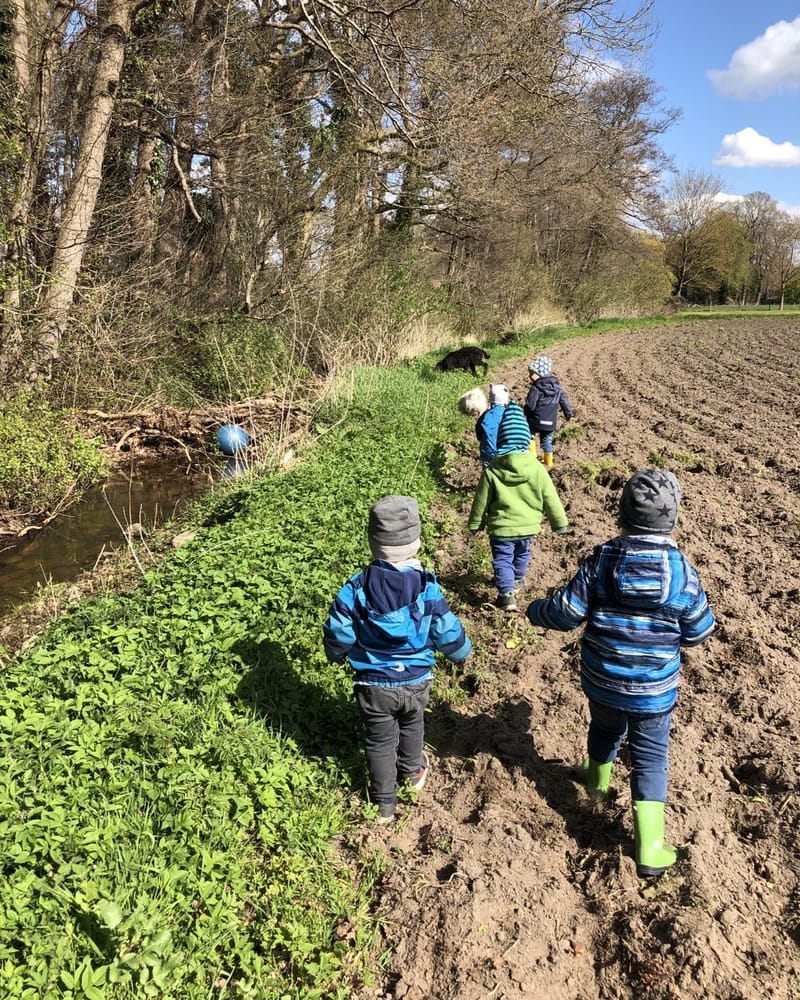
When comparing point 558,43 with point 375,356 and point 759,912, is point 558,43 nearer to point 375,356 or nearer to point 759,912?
point 375,356

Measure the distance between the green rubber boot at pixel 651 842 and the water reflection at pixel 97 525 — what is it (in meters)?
5.24

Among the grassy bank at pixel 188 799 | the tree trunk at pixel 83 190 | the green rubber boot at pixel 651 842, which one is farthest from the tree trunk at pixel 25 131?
the green rubber boot at pixel 651 842

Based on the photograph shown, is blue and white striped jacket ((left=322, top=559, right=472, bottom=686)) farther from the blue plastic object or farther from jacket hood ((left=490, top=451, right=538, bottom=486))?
the blue plastic object

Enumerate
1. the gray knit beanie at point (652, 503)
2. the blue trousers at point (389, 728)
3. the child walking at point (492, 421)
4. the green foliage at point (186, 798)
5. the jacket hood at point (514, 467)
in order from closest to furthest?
the green foliage at point (186, 798), the gray knit beanie at point (652, 503), the blue trousers at point (389, 728), the jacket hood at point (514, 467), the child walking at point (492, 421)

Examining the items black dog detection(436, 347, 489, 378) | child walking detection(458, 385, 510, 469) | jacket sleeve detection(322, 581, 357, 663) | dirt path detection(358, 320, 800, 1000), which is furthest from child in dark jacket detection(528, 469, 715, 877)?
black dog detection(436, 347, 489, 378)

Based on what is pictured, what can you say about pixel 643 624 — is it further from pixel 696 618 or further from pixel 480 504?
pixel 480 504

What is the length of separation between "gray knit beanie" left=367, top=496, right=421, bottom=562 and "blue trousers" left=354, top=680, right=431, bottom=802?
668mm

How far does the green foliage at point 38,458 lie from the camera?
762 cm

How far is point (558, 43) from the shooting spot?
44.5 ft

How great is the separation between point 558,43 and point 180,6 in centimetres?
791

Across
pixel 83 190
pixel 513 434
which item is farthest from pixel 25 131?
pixel 513 434

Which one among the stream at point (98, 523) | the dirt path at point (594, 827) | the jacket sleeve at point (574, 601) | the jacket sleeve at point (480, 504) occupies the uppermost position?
the jacket sleeve at point (574, 601)

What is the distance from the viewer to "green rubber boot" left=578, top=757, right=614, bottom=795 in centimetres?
317

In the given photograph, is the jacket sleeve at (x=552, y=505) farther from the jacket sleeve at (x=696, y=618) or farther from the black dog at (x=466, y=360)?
the black dog at (x=466, y=360)
